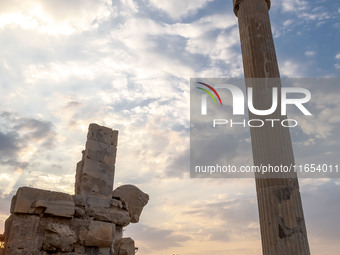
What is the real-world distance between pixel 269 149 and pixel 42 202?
4.01 meters

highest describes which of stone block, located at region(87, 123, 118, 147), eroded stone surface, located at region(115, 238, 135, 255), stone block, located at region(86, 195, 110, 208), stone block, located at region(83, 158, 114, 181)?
stone block, located at region(87, 123, 118, 147)

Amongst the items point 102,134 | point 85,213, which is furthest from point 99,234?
point 102,134

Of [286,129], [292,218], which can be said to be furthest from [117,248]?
[286,129]

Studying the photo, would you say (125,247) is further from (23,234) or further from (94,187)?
(23,234)

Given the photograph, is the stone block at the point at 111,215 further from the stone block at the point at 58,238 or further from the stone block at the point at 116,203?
the stone block at the point at 58,238

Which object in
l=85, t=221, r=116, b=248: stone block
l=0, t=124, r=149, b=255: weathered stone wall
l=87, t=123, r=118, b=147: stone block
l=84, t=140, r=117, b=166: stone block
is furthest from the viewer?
l=87, t=123, r=118, b=147: stone block

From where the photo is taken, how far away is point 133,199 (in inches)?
270

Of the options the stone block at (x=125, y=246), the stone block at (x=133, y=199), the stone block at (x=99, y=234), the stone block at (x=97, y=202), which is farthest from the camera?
the stone block at (x=133, y=199)

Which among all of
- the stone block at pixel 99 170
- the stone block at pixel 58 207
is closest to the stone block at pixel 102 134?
the stone block at pixel 99 170

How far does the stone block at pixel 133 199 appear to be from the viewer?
6828mm

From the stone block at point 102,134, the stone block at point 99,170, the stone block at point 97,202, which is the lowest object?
the stone block at point 97,202

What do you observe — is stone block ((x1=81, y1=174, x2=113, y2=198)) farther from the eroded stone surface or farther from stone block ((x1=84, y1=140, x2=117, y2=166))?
the eroded stone surface

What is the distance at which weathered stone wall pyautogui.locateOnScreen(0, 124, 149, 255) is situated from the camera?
5273mm

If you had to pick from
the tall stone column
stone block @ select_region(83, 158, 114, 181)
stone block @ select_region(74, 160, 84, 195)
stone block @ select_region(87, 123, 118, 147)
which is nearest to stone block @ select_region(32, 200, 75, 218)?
stone block @ select_region(74, 160, 84, 195)
